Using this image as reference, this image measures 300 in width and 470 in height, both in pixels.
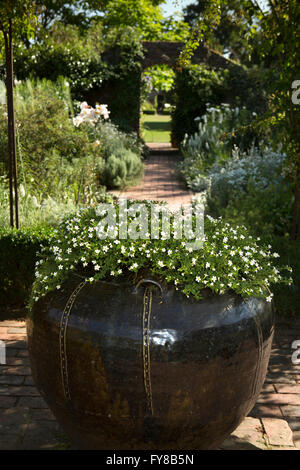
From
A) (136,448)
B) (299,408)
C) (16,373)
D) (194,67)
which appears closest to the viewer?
(136,448)

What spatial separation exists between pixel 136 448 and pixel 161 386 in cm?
40

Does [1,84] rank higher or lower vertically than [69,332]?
higher

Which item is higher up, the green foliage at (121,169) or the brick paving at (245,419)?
the green foliage at (121,169)

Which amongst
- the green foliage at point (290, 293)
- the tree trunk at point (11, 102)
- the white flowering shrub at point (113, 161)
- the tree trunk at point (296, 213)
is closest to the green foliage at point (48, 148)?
the white flowering shrub at point (113, 161)

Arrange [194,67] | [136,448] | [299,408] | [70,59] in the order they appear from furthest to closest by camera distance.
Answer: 1. [194,67]
2. [70,59]
3. [299,408]
4. [136,448]

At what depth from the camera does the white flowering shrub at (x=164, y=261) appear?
2.47 meters

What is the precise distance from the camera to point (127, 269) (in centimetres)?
259

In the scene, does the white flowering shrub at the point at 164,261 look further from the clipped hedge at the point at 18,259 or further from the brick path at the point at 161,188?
the brick path at the point at 161,188

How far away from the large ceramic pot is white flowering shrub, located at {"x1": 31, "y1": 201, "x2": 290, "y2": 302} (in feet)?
0.26

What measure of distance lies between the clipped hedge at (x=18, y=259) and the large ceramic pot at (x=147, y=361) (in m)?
2.49
